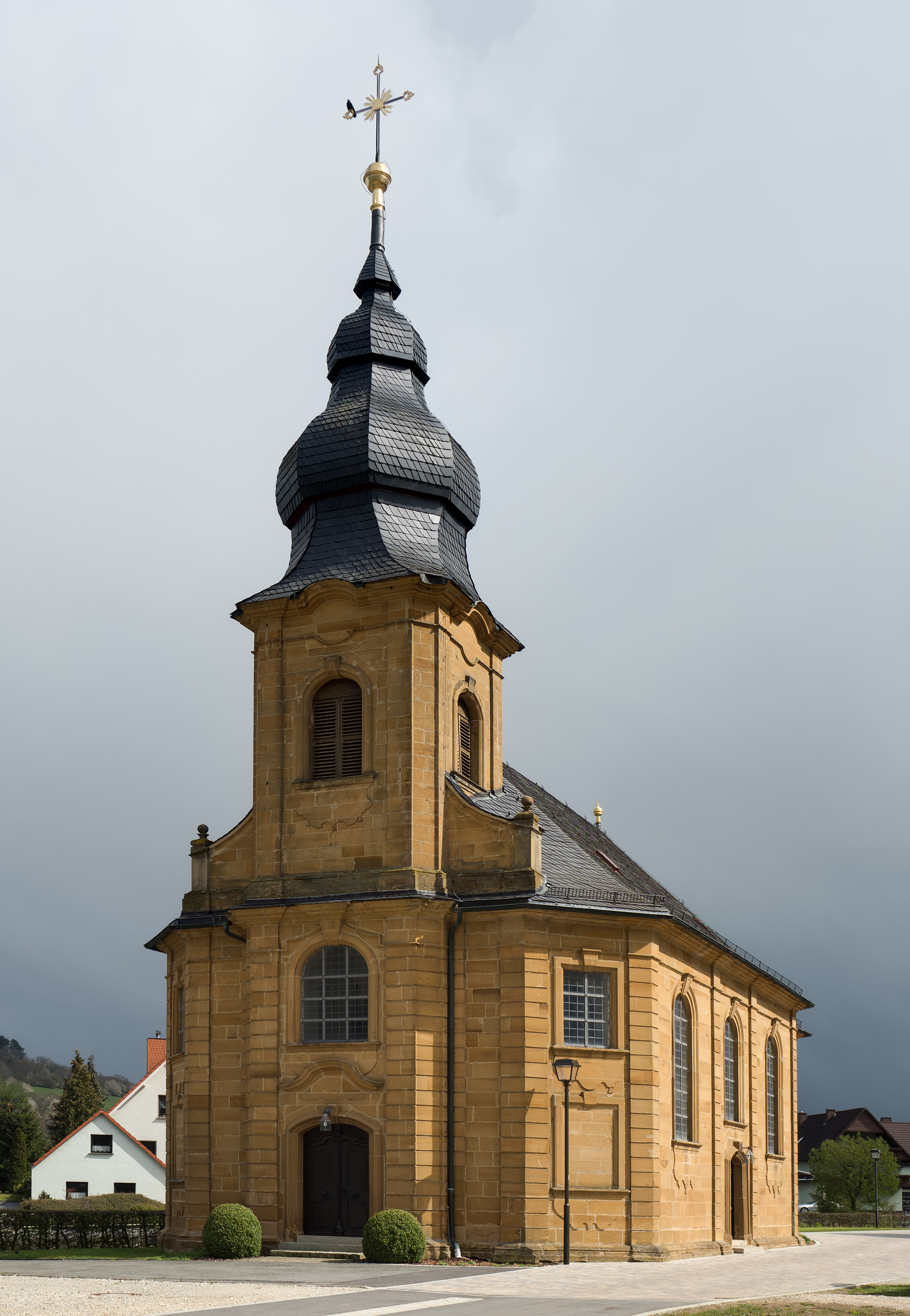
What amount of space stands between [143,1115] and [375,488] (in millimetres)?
39991

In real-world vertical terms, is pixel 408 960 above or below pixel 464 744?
below

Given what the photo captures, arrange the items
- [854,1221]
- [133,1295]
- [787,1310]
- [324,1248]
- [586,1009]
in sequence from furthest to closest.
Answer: [854,1221] → [586,1009] → [324,1248] → [133,1295] → [787,1310]

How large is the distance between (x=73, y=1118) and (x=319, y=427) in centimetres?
5862

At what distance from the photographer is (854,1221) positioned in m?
70.3

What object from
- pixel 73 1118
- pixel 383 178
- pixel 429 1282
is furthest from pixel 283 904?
pixel 73 1118

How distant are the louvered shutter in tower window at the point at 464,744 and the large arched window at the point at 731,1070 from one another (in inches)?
421

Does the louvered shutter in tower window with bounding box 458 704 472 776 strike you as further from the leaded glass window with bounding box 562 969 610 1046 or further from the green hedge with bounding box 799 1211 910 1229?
the green hedge with bounding box 799 1211 910 1229

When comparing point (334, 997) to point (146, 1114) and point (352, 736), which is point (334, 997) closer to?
point (352, 736)

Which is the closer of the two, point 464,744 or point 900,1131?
point 464,744

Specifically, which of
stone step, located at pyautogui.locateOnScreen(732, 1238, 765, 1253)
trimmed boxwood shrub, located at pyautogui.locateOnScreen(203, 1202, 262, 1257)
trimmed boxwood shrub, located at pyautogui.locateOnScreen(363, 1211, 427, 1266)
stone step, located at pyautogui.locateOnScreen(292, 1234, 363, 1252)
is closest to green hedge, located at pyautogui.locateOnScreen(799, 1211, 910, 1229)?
stone step, located at pyautogui.locateOnScreen(732, 1238, 765, 1253)

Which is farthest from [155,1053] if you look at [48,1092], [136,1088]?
[48,1092]

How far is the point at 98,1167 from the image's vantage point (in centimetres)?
6412

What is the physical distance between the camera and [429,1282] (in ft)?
86.3

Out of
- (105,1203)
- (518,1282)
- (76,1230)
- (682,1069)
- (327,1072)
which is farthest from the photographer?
(105,1203)
